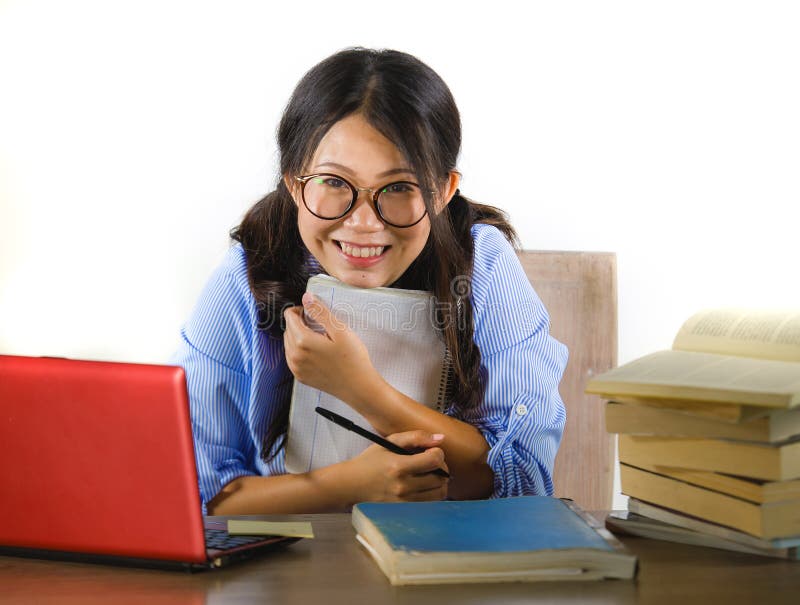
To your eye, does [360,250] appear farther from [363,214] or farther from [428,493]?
[428,493]

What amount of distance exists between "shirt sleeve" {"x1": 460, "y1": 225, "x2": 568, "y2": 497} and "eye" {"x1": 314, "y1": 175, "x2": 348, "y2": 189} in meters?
0.29

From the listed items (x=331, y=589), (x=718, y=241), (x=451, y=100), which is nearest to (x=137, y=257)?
(x=451, y=100)

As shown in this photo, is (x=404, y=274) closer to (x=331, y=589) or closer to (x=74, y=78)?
(x=331, y=589)

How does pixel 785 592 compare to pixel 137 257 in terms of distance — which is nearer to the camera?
pixel 785 592

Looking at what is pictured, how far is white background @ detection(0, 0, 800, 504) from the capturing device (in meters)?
2.14

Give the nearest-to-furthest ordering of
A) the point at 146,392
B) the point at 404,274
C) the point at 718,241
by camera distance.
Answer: the point at 146,392, the point at 404,274, the point at 718,241

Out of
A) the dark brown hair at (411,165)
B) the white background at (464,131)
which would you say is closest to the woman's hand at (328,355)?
the dark brown hair at (411,165)

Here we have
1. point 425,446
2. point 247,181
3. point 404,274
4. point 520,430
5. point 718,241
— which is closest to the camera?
point 425,446

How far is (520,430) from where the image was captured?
137 cm

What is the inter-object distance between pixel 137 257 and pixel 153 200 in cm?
14

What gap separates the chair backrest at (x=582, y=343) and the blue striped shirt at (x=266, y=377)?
0.89 feet

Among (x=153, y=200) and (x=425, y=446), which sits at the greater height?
(x=153, y=200)

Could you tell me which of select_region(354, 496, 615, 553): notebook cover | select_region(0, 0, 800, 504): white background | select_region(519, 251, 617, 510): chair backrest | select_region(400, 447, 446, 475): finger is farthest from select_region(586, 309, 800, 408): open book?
select_region(0, 0, 800, 504): white background

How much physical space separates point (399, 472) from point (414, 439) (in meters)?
0.05
